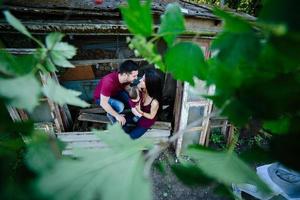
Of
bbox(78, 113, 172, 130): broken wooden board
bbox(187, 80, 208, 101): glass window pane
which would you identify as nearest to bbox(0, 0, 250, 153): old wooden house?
bbox(78, 113, 172, 130): broken wooden board

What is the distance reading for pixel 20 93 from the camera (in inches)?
17.9

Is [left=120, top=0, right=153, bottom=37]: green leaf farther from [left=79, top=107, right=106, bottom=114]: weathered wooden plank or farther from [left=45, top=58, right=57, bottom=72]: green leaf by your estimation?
[left=79, top=107, right=106, bottom=114]: weathered wooden plank

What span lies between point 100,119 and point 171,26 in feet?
15.9

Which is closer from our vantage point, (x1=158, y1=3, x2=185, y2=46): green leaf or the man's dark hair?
(x1=158, y1=3, x2=185, y2=46): green leaf

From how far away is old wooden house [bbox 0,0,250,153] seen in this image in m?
3.34

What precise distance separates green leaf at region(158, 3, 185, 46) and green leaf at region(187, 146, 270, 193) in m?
0.28

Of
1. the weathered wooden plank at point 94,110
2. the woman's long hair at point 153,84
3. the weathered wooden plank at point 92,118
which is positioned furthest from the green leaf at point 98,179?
the weathered wooden plank at point 94,110

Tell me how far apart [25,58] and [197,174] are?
0.46 metres

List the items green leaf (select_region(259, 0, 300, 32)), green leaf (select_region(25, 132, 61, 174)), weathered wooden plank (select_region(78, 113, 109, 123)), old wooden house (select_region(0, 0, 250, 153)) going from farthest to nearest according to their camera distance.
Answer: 1. weathered wooden plank (select_region(78, 113, 109, 123))
2. old wooden house (select_region(0, 0, 250, 153))
3. green leaf (select_region(25, 132, 61, 174))
4. green leaf (select_region(259, 0, 300, 32))

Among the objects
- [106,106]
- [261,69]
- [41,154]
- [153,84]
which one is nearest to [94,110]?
[106,106]

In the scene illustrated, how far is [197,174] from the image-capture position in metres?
0.52

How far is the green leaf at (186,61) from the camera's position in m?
0.57

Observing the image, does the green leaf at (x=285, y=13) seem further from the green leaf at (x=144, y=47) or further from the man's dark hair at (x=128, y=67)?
the man's dark hair at (x=128, y=67)

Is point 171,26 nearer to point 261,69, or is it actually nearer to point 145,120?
point 261,69
